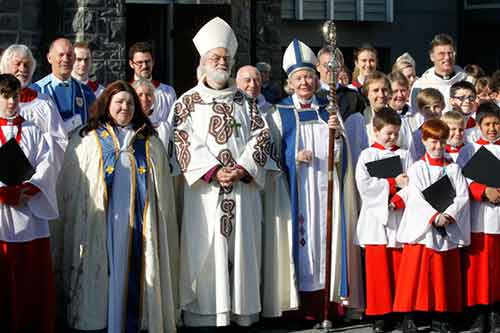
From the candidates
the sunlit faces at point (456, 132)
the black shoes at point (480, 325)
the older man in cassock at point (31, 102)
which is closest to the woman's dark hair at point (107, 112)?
the older man in cassock at point (31, 102)

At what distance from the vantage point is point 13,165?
24.4ft

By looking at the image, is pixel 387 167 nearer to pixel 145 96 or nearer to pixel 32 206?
pixel 145 96

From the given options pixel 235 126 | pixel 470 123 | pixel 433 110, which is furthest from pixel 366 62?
pixel 235 126

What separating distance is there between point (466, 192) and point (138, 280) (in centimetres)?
257

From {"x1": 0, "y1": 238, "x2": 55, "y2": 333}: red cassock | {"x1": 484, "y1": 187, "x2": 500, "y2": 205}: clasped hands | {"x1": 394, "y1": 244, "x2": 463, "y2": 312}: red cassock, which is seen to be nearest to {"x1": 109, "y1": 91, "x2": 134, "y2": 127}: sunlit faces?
{"x1": 0, "y1": 238, "x2": 55, "y2": 333}: red cassock

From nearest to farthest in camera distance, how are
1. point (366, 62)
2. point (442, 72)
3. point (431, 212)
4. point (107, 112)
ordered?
point (107, 112) → point (431, 212) → point (442, 72) → point (366, 62)

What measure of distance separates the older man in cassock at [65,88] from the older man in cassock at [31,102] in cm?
40

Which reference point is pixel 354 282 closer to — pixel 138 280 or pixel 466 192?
pixel 466 192

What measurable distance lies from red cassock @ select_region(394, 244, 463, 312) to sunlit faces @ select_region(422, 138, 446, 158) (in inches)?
27.8

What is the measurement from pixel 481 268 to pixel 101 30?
5992mm

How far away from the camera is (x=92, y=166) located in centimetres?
782

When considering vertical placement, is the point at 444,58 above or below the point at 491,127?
above

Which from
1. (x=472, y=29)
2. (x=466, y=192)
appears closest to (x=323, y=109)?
(x=466, y=192)

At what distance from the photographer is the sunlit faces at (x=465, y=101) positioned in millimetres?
9164
